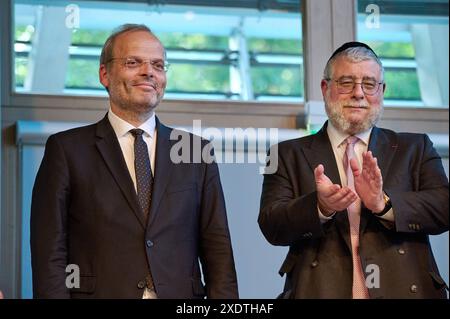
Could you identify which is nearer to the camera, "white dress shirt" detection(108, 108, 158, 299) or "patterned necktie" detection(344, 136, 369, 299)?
"patterned necktie" detection(344, 136, 369, 299)

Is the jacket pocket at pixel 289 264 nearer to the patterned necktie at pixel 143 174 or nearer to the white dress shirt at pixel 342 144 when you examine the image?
the white dress shirt at pixel 342 144

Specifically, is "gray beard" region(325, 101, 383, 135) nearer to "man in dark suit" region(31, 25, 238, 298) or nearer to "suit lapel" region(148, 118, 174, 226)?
"man in dark suit" region(31, 25, 238, 298)

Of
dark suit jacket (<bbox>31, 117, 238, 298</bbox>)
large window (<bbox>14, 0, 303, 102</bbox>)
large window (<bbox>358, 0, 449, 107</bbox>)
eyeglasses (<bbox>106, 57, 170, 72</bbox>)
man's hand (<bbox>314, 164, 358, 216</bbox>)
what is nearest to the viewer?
man's hand (<bbox>314, 164, 358, 216</bbox>)

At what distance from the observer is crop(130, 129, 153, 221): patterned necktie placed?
3.38 metres

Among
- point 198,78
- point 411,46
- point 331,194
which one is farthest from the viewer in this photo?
point 411,46

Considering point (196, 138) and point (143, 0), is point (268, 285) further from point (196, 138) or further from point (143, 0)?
point (143, 0)

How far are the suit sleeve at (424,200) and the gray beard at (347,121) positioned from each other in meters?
0.20

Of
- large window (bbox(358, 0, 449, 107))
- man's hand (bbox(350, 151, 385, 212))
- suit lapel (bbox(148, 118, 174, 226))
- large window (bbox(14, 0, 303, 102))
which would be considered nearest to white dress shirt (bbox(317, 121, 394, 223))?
man's hand (bbox(350, 151, 385, 212))

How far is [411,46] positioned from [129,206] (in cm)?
209

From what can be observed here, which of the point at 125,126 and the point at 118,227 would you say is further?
the point at 125,126

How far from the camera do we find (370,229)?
341cm

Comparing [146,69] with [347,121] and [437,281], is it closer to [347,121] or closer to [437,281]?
[347,121]

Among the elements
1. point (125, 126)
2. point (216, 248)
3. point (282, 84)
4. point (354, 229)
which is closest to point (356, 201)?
point (354, 229)

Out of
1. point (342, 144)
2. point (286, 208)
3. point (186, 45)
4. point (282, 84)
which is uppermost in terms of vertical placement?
point (186, 45)
